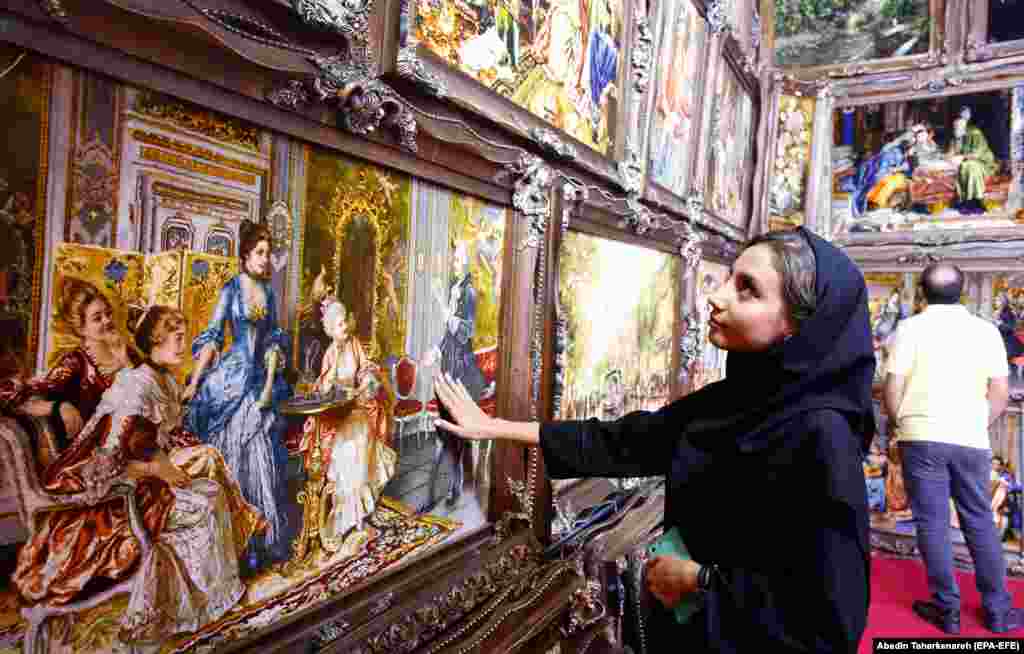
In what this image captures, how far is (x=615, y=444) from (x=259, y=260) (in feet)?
4.72

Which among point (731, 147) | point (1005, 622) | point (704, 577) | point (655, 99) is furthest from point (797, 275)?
point (1005, 622)

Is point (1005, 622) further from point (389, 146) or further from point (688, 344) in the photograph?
point (389, 146)

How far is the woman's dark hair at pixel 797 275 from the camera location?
1643 mm

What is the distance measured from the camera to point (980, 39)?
595cm

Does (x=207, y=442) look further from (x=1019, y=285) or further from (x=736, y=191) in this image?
(x=1019, y=285)

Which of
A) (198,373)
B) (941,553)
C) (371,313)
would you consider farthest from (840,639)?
(941,553)

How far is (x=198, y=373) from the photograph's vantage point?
51.3 inches

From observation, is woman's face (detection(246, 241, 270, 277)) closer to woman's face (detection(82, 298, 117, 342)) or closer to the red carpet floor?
woman's face (detection(82, 298, 117, 342))

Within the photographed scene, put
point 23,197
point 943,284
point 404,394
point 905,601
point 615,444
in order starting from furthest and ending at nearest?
point 905,601 → point 943,284 → point 615,444 → point 404,394 → point 23,197

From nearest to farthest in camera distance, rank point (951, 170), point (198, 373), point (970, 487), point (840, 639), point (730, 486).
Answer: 1. point (198, 373)
2. point (840, 639)
3. point (730, 486)
4. point (970, 487)
5. point (951, 170)

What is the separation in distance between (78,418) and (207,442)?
0.28 m

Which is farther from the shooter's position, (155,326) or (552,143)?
(552,143)

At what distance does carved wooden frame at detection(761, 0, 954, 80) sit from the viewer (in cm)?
604

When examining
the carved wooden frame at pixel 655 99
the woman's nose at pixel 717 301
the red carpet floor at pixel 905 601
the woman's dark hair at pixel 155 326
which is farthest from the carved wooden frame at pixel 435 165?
the red carpet floor at pixel 905 601
